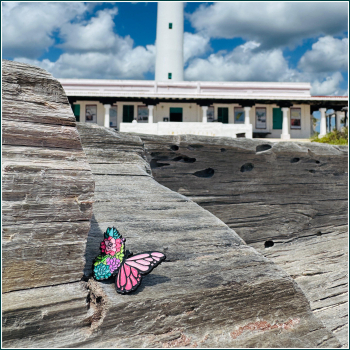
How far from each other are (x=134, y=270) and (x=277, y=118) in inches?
946

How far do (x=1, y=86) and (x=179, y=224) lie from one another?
6.85 feet

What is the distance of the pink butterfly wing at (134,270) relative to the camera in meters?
2.38

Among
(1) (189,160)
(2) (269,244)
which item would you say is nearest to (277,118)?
(2) (269,244)

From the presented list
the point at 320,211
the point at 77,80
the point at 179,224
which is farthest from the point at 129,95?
the point at 179,224

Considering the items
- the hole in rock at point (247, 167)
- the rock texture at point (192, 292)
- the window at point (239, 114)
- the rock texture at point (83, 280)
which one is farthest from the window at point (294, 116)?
the rock texture at point (83, 280)

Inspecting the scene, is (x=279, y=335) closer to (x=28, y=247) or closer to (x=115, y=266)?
(x=115, y=266)

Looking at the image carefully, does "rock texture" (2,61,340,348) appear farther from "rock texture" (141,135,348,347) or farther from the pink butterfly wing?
"rock texture" (141,135,348,347)

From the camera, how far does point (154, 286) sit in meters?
2.55

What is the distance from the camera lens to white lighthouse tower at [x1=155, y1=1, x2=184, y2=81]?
26609 millimetres

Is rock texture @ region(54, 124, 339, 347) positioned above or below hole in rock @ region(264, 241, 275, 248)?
above

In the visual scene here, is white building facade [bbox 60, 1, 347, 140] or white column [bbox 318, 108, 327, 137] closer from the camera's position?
white building facade [bbox 60, 1, 347, 140]

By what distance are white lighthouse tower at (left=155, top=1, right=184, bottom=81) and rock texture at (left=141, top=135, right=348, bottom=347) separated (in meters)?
19.6

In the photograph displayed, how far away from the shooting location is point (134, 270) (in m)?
2.40

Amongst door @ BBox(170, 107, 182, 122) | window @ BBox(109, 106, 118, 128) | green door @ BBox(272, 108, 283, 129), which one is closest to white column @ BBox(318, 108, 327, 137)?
green door @ BBox(272, 108, 283, 129)
